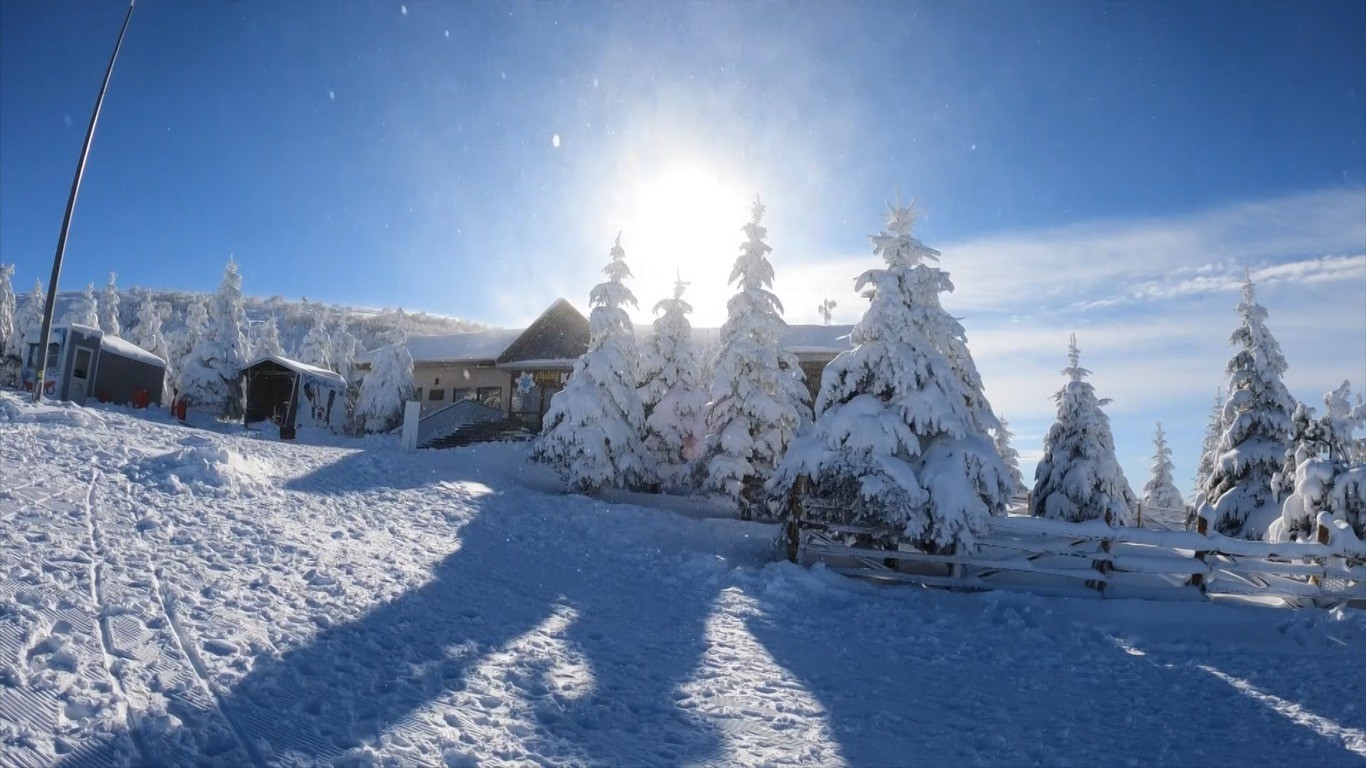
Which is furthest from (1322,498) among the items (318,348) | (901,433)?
(318,348)

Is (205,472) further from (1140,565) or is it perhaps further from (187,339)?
(187,339)

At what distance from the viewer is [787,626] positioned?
349 inches

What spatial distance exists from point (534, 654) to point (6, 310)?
227ft

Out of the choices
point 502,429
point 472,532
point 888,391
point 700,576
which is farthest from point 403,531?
point 502,429

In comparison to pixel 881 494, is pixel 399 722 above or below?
below

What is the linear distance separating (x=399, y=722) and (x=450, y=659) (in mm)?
1416

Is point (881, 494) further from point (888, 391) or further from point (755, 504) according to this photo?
point (755, 504)

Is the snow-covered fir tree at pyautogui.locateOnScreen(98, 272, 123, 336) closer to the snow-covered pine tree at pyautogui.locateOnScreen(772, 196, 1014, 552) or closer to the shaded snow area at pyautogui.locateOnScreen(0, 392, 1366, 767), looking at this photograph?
the shaded snow area at pyautogui.locateOnScreen(0, 392, 1366, 767)

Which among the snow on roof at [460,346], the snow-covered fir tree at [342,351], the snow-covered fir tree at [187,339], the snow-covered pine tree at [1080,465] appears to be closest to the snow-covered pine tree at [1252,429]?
the snow-covered pine tree at [1080,465]

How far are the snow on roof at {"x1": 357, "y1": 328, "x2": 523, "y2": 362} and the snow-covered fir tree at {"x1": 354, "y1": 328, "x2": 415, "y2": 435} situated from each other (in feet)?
3.91

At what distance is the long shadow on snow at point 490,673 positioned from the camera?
4621 millimetres

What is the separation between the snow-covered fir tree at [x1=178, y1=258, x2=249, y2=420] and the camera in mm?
40875

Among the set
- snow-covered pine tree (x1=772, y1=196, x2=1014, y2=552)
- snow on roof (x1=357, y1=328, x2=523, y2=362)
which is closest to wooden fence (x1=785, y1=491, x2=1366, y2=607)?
snow-covered pine tree (x1=772, y1=196, x2=1014, y2=552)

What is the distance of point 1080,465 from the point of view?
23.1 meters
